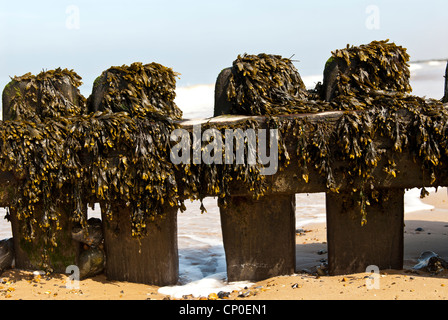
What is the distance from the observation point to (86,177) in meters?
5.75

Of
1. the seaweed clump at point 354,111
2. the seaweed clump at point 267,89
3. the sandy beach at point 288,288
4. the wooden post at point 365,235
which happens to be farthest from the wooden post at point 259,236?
the seaweed clump at point 267,89

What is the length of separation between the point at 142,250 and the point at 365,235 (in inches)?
94.6

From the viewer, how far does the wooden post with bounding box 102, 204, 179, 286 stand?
5.98 meters

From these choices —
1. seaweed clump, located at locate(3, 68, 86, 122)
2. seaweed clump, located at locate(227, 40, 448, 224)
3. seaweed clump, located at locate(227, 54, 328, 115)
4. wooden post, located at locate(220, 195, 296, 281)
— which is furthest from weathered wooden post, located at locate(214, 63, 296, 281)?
seaweed clump, located at locate(3, 68, 86, 122)

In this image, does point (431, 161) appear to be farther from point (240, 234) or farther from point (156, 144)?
point (156, 144)

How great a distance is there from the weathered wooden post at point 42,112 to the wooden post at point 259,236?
1.75 m

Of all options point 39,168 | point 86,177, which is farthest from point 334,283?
point 39,168

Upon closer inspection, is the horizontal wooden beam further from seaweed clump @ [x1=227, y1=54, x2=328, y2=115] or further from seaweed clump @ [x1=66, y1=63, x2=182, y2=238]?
seaweed clump @ [x1=66, y1=63, x2=182, y2=238]

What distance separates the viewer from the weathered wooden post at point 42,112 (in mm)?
6051

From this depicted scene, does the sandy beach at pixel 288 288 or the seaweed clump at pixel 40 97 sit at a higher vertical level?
the seaweed clump at pixel 40 97

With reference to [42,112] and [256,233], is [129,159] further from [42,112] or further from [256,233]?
[256,233]

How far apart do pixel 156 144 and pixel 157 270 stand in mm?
1455

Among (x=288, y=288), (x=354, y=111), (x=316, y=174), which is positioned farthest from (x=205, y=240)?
(x=354, y=111)

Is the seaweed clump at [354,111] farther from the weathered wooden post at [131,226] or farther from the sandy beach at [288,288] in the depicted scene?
the weathered wooden post at [131,226]
